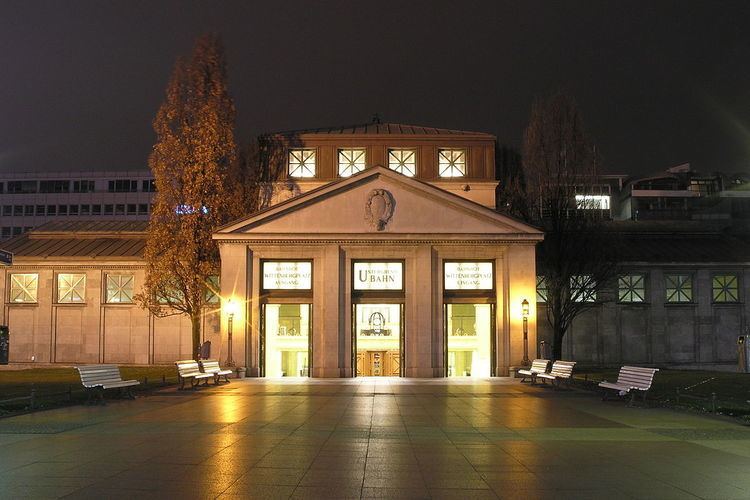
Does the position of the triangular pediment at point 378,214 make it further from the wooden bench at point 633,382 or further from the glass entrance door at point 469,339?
the wooden bench at point 633,382

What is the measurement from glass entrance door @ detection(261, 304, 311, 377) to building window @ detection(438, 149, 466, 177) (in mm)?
12346

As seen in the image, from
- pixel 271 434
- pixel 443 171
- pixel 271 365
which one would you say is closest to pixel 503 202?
pixel 443 171

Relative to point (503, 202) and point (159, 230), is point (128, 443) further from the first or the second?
point (503, 202)

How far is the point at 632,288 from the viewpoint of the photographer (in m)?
47.1

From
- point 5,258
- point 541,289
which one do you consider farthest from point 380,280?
point 5,258

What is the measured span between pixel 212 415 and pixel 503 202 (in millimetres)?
30893

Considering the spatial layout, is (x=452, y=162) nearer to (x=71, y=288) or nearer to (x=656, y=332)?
(x=656, y=332)

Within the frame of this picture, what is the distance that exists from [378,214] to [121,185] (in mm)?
89247

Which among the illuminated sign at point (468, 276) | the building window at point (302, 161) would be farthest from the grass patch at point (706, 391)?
the building window at point (302, 161)

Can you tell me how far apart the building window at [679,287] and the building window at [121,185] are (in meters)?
90.4

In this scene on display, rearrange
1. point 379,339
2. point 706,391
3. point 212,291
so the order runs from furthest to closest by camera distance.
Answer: point 212,291
point 379,339
point 706,391

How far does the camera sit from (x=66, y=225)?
2196 inches

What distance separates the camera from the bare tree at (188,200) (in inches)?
1665

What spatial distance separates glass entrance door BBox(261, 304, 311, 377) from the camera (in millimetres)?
38562
